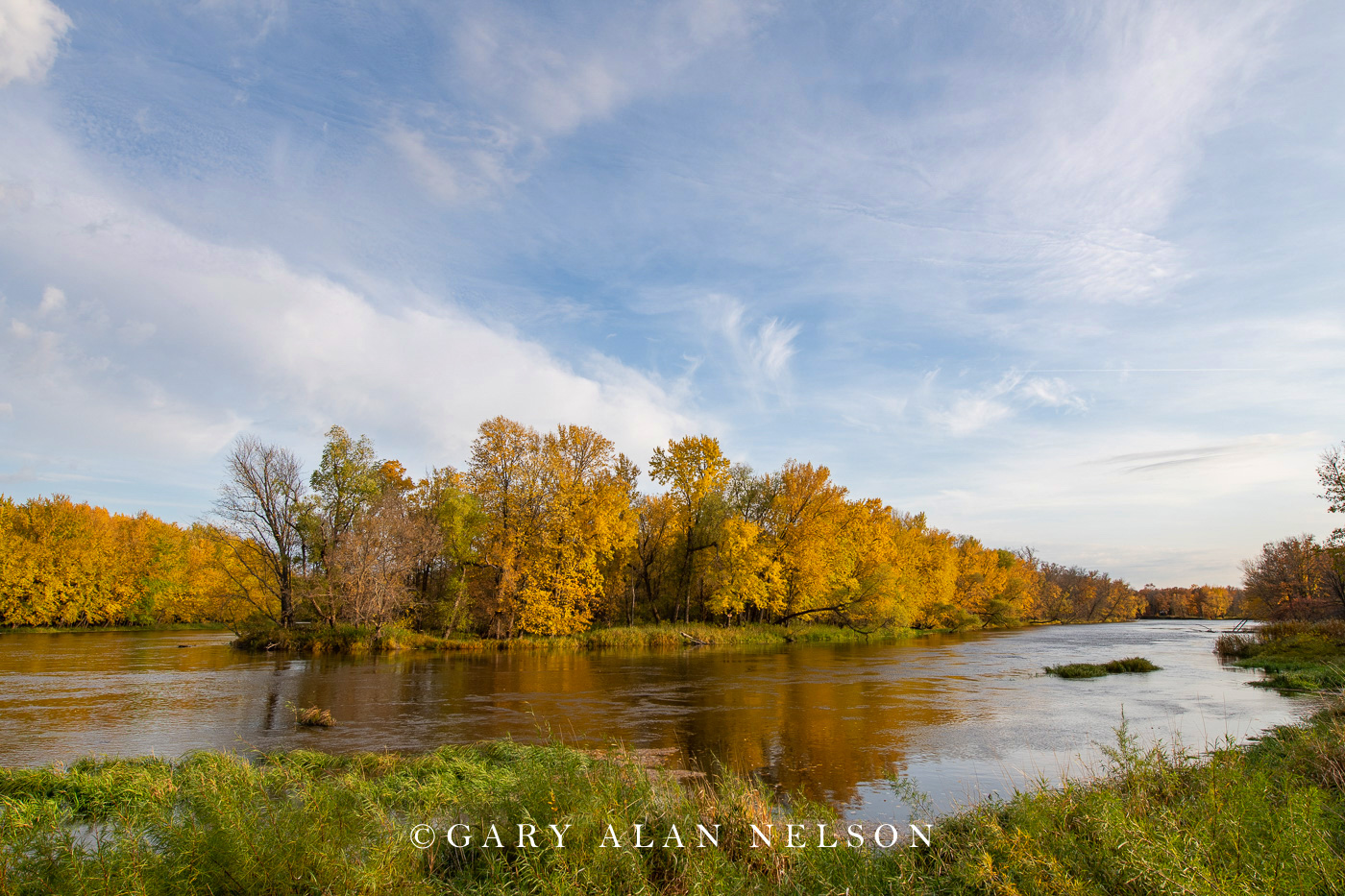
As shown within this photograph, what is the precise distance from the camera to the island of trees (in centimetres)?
3756

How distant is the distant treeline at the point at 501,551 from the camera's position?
1481 inches

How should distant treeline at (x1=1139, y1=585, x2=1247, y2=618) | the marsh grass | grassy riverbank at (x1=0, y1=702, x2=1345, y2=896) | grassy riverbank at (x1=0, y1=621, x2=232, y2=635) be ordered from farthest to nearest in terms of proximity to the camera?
distant treeline at (x1=1139, y1=585, x2=1247, y2=618), grassy riverbank at (x1=0, y1=621, x2=232, y2=635), the marsh grass, grassy riverbank at (x1=0, y1=702, x2=1345, y2=896)

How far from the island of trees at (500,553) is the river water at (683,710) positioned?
21.8 feet

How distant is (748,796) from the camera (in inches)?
277

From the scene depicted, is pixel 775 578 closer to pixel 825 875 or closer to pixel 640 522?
pixel 640 522

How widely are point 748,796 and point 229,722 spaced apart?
1369cm

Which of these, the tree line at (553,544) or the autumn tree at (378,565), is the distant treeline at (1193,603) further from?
the autumn tree at (378,565)

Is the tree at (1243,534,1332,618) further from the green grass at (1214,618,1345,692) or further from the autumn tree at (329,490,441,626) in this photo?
the autumn tree at (329,490,441,626)

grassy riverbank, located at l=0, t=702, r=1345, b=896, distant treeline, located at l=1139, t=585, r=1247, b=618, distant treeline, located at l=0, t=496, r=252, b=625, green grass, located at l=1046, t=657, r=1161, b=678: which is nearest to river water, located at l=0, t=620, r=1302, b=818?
green grass, located at l=1046, t=657, r=1161, b=678

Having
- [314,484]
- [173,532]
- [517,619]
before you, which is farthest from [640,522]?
[173,532]

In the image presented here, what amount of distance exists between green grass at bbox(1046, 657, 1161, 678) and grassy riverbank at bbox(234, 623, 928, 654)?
1920 cm

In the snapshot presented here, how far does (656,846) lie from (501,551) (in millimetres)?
33617

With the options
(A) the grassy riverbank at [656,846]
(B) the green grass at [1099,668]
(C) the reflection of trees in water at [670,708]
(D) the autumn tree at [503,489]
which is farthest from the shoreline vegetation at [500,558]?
(A) the grassy riverbank at [656,846]

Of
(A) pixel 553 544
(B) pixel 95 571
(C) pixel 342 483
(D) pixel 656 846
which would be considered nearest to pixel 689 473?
(A) pixel 553 544
